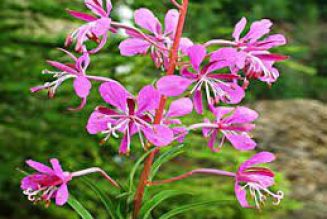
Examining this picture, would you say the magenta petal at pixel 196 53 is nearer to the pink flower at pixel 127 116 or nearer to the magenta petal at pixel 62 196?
the pink flower at pixel 127 116

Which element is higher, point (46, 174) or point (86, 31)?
point (86, 31)

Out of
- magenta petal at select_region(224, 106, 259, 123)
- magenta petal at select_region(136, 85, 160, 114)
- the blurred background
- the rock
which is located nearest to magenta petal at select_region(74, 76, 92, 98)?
magenta petal at select_region(136, 85, 160, 114)

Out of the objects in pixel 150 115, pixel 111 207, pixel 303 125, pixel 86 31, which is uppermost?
pixel 86 31

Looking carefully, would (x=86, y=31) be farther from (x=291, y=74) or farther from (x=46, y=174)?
(x=291, y=74)

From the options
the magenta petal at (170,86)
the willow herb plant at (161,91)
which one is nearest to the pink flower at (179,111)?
the willow herb plant at (161,91)

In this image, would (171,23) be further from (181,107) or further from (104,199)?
(104,199)

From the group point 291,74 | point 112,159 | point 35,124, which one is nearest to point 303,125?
point 112,159

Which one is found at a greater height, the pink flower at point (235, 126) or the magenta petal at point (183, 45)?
the magenta petal at point (183, 45)
